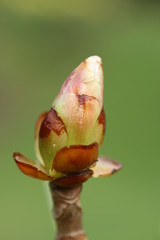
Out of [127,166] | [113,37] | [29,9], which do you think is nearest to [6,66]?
[113,37]

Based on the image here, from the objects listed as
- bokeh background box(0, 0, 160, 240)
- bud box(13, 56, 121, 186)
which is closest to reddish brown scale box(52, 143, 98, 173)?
bud box(13, 56, 121, 186)

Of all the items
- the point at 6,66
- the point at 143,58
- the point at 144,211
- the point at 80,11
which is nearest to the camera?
the point at 144,211

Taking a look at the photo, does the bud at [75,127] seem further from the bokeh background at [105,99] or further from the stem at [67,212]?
the bokeh background at [105,99]

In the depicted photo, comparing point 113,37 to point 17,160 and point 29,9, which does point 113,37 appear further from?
point 17,160

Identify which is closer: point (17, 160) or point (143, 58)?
point (17, 160)

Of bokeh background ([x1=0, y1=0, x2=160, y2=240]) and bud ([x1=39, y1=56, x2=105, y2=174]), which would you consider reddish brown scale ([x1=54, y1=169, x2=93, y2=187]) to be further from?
bokeh background ([x1=0, y1=0, x2=160, y2=240])

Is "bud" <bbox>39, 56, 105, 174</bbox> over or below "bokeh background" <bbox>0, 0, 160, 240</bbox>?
below

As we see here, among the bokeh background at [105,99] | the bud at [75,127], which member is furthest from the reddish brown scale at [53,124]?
the bokeh background at [105,99]
